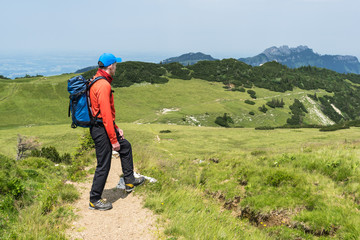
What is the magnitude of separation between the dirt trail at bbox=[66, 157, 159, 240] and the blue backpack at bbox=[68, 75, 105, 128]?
7.24 feet

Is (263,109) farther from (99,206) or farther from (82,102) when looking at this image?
(82,102)

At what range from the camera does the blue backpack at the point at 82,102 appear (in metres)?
5.22

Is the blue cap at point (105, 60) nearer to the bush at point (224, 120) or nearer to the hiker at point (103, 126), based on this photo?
the hiker at point (103, 126)

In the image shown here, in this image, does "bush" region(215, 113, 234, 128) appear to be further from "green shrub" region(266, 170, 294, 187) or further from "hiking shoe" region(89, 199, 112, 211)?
"hiking shoe" region(89, 199, 112, 211)

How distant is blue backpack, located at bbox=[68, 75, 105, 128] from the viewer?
5.22 meters

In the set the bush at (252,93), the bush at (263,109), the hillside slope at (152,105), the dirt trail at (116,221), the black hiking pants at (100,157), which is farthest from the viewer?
the bush at (252,93)

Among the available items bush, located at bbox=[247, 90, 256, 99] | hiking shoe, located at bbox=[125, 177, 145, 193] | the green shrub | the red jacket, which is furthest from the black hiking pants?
bush, located at bbox=[247, 90, 256, 99]

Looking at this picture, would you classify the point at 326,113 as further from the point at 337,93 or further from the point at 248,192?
the point at 248,192

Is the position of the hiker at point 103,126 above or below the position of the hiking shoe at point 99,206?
above

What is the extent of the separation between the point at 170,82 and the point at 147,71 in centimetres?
1714

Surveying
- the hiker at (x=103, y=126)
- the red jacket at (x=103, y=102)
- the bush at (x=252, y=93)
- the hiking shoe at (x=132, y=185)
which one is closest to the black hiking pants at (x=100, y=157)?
the hiker at (x=103, y=126)

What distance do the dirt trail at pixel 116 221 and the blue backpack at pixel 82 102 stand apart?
2.21m

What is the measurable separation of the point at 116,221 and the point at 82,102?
292 centimetres

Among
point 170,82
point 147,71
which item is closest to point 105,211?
point 170,82
